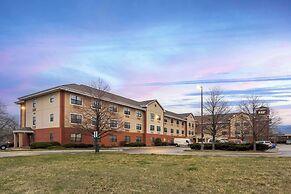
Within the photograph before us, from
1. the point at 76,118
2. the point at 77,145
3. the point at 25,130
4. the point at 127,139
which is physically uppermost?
the point at 76,118

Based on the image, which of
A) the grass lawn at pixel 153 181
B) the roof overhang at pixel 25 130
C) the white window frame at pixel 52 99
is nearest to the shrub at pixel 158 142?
the roof overhang at pixel 25 130

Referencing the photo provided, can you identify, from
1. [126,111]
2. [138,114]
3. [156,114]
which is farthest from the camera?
[156,114]

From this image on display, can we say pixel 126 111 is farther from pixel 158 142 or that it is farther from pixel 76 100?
pixel 76 100

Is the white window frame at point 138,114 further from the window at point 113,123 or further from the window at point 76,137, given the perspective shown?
the window at point 76,137

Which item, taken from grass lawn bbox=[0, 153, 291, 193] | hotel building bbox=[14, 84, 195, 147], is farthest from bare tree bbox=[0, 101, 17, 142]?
grass lawn bbox=[0, 153, 291, 193]

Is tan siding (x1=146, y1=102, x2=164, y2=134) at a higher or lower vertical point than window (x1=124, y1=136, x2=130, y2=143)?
higher

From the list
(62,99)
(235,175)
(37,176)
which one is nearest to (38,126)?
(62,99)

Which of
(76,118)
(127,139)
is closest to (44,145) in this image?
(76,118)

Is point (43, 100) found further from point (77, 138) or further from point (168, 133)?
point (168, 133)

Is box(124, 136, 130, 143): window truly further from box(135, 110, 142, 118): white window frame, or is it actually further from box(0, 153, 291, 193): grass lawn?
box(0, 153, 291, 193): grass lawn

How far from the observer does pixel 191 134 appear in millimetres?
106812

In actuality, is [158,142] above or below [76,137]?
below

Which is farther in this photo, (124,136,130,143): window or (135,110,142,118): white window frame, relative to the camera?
(135,110,142,118): white window frame

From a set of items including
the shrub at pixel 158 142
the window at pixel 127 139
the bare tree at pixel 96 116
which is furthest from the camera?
the shrub at pixel 158 142
